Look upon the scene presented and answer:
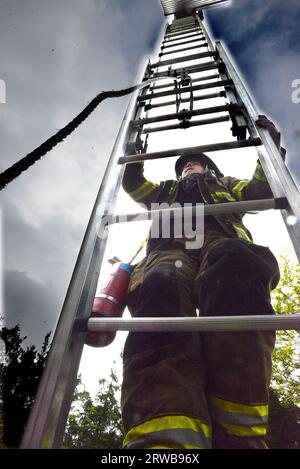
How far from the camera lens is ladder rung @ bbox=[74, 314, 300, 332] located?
92 centimetres

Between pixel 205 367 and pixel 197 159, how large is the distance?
7.48ft

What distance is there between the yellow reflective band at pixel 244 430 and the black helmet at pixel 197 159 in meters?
2.47

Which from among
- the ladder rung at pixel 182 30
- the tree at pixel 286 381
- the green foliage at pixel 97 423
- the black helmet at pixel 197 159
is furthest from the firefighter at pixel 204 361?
the green foliage at pixel 97 423

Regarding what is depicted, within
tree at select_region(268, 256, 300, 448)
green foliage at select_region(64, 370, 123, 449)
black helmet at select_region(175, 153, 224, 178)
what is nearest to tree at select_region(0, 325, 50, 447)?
green foliage at select_region(64, 370, 123, 449)

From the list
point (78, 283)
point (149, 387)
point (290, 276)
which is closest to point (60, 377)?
point (78, 283)

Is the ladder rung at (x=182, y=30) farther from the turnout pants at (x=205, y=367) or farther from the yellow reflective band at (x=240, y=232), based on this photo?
the turnout pants at (x=205, y=367)

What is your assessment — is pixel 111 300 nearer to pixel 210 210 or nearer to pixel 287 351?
pixel 210 210

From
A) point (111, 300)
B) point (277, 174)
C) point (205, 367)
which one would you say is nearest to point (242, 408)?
point (205, 367)

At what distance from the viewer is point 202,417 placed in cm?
112

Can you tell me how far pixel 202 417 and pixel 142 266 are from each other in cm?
104

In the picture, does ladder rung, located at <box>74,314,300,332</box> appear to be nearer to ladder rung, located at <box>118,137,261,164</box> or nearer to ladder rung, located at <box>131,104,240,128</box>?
ladder rung, located at <box>118,137,261,164</box>

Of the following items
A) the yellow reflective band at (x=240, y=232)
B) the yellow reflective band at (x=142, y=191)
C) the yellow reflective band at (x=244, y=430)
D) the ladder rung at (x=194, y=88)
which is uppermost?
the ladder rung at (x=194, y=88)

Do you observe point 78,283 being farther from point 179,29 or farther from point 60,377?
point 179,29

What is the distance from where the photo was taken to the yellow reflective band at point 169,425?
3.43ft
